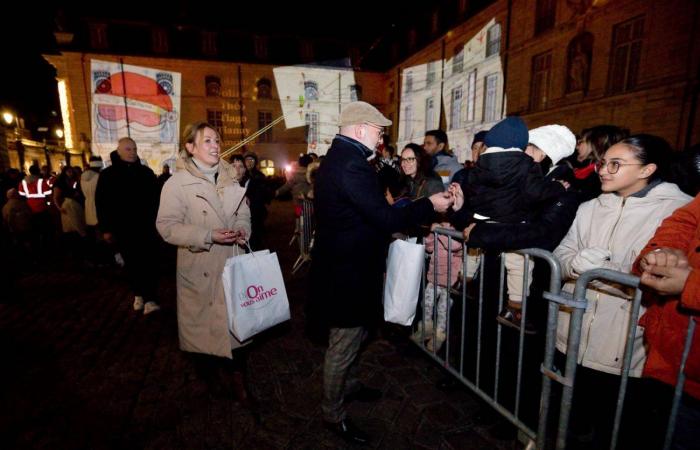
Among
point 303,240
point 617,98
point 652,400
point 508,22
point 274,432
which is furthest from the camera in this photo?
point 508,22

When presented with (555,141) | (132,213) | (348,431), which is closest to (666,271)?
(555,141)

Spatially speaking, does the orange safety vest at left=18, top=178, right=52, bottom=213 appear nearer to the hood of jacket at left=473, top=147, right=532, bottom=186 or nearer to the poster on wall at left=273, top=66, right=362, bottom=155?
the hood of jacket at left=473, top=147, right=532, bottom=186

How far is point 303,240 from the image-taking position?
268 inches

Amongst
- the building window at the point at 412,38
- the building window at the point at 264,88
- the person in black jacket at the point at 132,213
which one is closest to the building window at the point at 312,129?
the building window at the point at 264,88

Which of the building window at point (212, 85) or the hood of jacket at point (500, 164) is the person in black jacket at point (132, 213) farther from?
the building window at point (212, 85)

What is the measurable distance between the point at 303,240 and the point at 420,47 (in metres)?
24.3

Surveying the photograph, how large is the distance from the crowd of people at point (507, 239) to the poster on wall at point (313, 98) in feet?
99.3

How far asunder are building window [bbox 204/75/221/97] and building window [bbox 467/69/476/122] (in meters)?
22.4

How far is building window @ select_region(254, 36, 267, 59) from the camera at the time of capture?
105ft

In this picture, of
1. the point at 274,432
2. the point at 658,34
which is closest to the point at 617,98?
the point at 658,34

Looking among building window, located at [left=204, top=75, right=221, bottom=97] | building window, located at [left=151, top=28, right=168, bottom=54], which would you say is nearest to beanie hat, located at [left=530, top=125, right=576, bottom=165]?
building window, located at [left=204, top=75, right=221, bottom=97]

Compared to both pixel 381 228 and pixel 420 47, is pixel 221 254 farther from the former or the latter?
pixel 420 47

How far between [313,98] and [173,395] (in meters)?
32.5

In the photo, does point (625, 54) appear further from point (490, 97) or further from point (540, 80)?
point (490, 97)
